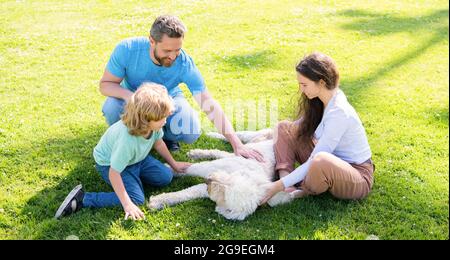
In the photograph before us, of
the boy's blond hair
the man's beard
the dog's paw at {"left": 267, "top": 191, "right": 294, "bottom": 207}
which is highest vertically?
the man's beard

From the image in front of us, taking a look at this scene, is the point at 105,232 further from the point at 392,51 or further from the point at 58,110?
the point at 392,51

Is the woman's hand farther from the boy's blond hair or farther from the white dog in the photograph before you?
the boy's blond hair

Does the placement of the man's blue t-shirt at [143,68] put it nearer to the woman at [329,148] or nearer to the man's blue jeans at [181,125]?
the man's blue jeans at [181,125]

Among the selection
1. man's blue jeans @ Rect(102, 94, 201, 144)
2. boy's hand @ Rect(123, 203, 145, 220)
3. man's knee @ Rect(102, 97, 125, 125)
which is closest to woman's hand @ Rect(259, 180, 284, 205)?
boy's hand @ Rect(123, 203, 145, 220)

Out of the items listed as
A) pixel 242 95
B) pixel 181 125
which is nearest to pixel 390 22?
pixel 242 95

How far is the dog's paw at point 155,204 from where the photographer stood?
12.3 ft

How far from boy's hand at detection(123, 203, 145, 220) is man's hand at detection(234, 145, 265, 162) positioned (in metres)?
1.02

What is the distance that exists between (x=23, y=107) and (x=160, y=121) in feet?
8.77

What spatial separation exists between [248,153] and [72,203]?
4.83 feet

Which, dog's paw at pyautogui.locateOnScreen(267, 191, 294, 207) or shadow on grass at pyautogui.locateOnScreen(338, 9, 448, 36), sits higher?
shadow on grass at pyautogui.locateOnScreen(338, 9, 448, 36)

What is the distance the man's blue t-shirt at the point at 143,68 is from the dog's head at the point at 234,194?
1.23 m

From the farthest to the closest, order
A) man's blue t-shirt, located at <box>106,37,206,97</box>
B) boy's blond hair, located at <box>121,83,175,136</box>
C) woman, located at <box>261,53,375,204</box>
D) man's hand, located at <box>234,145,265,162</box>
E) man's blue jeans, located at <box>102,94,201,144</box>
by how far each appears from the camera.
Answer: man's blue jeans, located at <box>102,94,201,144</box>
man's blue t-shirt, located at <box>106,37,206,97</box>
man's hand, located at <box>234,145,265,162</box>
woman, located at <box>261,53,375,204</box>
boy's blond hair, located at <box>121,83,175,136</box>

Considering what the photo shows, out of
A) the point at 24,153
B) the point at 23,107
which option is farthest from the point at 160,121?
the point at 23,107

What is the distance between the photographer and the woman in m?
3.58
